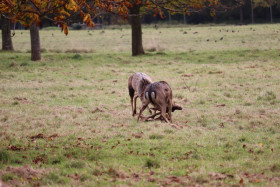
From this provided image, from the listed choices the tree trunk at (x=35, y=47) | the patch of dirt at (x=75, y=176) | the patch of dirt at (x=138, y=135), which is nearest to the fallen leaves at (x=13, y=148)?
the patch of dirt at (x=75, y=176)

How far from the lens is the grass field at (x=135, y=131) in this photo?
6.39m

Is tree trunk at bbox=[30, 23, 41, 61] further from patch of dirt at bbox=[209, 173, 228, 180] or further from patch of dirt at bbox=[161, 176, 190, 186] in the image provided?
patch of dirt at bbox=[209, 173, 228, 180]

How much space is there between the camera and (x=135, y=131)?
9.46 metres

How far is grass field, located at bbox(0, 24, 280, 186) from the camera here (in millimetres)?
6391

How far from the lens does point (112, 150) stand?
311 inches

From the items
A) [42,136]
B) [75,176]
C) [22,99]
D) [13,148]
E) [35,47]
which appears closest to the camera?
[75,176]

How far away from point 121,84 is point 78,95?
8.74 feet

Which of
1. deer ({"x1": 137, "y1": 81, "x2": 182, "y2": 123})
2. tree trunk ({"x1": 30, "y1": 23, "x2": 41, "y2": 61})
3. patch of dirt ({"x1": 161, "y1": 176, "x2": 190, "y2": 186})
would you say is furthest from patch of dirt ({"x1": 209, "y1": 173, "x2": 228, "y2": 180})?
tree trunk ({"x1": 30, "y1": 23, "x2": 41, "y2": 61})

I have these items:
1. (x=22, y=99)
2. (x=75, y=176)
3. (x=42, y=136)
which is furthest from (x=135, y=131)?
(x=22, y=99)

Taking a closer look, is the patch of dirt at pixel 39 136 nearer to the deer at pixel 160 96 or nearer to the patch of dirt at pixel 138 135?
the patch of dirt at pixel 138 135

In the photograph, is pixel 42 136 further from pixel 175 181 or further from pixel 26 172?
pixel 175 181

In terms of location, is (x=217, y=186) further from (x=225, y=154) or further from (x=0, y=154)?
(x=0, y=154)

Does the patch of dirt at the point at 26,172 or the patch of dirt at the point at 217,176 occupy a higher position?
the patch of dirt at the point at 26,172

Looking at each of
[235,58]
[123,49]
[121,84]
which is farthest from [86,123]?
[123,49]
